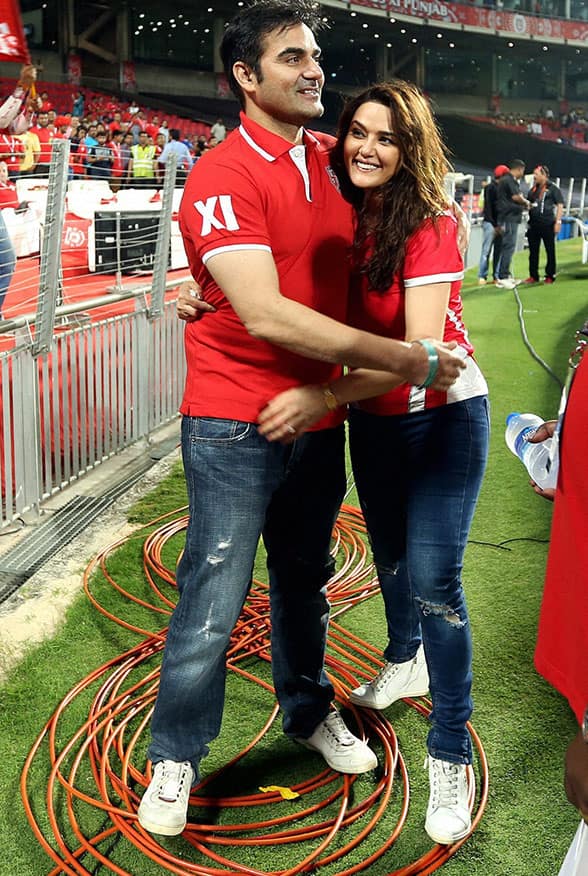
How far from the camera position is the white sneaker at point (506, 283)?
1373 centimetres

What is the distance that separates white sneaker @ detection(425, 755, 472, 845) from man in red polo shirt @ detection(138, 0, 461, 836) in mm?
541

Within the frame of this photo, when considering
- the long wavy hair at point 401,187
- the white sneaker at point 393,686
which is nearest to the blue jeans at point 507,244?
the white sneaker at point 393,686

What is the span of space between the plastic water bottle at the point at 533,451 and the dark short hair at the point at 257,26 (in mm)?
999

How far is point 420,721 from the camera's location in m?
2.81

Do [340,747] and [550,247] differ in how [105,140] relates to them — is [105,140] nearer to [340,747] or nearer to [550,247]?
[550,247]

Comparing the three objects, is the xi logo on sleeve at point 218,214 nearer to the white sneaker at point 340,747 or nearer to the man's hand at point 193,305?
the man's hand at point 193,305

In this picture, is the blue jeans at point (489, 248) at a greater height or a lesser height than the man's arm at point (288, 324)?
lesser

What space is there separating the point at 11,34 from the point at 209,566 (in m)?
2.89

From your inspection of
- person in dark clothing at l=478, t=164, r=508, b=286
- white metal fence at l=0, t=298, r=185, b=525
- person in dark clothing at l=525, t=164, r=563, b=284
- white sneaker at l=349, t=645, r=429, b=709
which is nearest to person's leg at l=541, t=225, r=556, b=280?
person in dark clothing at l=525, t=164, r=563, b=284

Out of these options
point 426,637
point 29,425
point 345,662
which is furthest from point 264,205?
point 29,425

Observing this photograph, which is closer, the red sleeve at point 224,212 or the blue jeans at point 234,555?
the red sleeve at point 224,212

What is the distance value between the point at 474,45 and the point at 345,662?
46.2 meters

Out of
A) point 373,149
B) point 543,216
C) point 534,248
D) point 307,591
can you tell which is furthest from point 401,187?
point 534,248

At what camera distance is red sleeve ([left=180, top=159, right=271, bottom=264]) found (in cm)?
193
